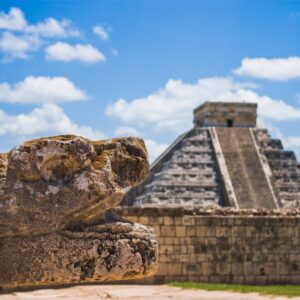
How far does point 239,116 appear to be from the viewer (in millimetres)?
47156

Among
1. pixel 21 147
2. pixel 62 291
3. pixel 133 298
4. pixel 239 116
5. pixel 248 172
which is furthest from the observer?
pixel 239 116

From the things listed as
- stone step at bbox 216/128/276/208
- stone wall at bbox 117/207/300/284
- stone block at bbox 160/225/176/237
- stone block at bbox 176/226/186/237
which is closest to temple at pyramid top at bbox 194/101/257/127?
stone step at bbox 216/128/276/208

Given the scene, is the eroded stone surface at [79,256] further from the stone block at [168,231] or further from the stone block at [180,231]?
the stone block at [180,231]

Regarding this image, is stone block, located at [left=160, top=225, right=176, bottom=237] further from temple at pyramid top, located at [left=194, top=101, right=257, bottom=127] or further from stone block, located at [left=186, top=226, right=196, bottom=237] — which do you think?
temple at pyramid top, located at [left=194, top=101, right=257, bottom=127]

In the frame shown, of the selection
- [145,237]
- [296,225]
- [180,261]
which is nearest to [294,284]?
[296,225]

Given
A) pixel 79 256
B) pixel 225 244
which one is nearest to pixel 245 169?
pixel 225 244

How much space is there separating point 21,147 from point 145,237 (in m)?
1.06

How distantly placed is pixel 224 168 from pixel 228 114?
6.09 meters

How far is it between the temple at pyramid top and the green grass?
92.7 ft

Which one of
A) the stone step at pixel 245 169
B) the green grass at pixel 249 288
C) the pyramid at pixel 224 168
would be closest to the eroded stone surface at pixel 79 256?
the green grass at pixel 249 288

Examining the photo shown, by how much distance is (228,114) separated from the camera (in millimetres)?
47094

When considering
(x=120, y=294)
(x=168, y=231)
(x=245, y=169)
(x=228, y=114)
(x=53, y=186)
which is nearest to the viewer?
(x=53, y=186)

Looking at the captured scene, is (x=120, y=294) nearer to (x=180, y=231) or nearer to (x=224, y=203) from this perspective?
(x=180, y=231)

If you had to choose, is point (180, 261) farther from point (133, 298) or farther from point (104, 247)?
point (104, 247)
